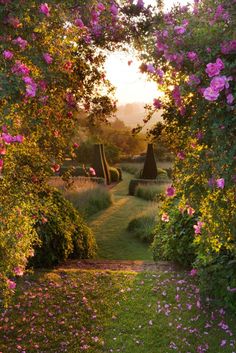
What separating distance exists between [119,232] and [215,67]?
1039 centimetres

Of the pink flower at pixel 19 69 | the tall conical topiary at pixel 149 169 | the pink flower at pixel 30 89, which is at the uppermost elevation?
the pink flower at pixel 19 69

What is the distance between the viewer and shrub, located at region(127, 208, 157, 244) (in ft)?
40.2

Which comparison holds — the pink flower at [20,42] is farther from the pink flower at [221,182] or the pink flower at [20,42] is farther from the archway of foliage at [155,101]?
the pink flower at [221,182]

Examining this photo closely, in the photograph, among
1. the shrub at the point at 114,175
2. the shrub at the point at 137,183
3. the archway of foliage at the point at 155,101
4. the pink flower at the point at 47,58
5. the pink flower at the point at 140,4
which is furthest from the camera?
the shrub at the point at 114,175

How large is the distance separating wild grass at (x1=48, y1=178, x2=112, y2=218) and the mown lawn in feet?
21.0

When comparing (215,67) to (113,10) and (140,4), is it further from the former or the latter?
(140,4)

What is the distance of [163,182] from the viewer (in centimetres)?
2058

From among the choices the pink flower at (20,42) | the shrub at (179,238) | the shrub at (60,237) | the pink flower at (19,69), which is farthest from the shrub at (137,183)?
the pink flower at (19,69)

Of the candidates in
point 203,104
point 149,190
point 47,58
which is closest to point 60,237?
point 47,58

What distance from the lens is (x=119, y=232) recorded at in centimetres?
1316

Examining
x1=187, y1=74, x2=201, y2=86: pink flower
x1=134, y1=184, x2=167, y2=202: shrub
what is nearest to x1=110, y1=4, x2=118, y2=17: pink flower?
x1=187, y1=74, x2=201, y2=86: pink flower

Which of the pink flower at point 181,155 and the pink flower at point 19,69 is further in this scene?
the pink flower at point 181,155

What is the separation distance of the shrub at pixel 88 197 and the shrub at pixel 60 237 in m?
3.89

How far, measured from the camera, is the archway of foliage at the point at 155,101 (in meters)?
3.28
